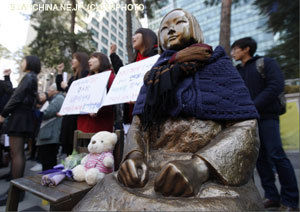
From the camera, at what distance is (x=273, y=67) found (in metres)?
2.20

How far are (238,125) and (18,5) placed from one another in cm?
473

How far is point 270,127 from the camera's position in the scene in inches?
84.6

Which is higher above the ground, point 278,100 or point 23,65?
point 23,65

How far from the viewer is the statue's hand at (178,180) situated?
2.35 ft

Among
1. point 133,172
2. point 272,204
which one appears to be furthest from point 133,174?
point 272,204

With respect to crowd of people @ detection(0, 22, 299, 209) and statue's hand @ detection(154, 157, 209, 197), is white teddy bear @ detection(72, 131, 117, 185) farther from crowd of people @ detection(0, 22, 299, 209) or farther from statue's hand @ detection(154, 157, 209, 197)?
statue's hand @ detection(154, 157, 209, 197)

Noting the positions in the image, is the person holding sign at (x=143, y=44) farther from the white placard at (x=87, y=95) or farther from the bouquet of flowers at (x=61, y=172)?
the bouquet of flowers at (x=61, y=172)

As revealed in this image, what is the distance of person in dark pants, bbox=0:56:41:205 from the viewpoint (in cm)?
248

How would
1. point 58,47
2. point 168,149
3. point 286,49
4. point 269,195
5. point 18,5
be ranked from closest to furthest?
point 168,149 → point 269,195 → point 18,5 → point 286,49 → point 58,47

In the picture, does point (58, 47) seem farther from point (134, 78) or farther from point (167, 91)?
point (167, 91)

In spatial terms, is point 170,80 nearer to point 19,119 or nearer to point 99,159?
point 99,159

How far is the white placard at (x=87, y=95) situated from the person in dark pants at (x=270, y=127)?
68.8 inches

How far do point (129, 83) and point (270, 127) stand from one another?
1.67 m

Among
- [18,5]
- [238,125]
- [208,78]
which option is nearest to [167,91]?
[208,78]
